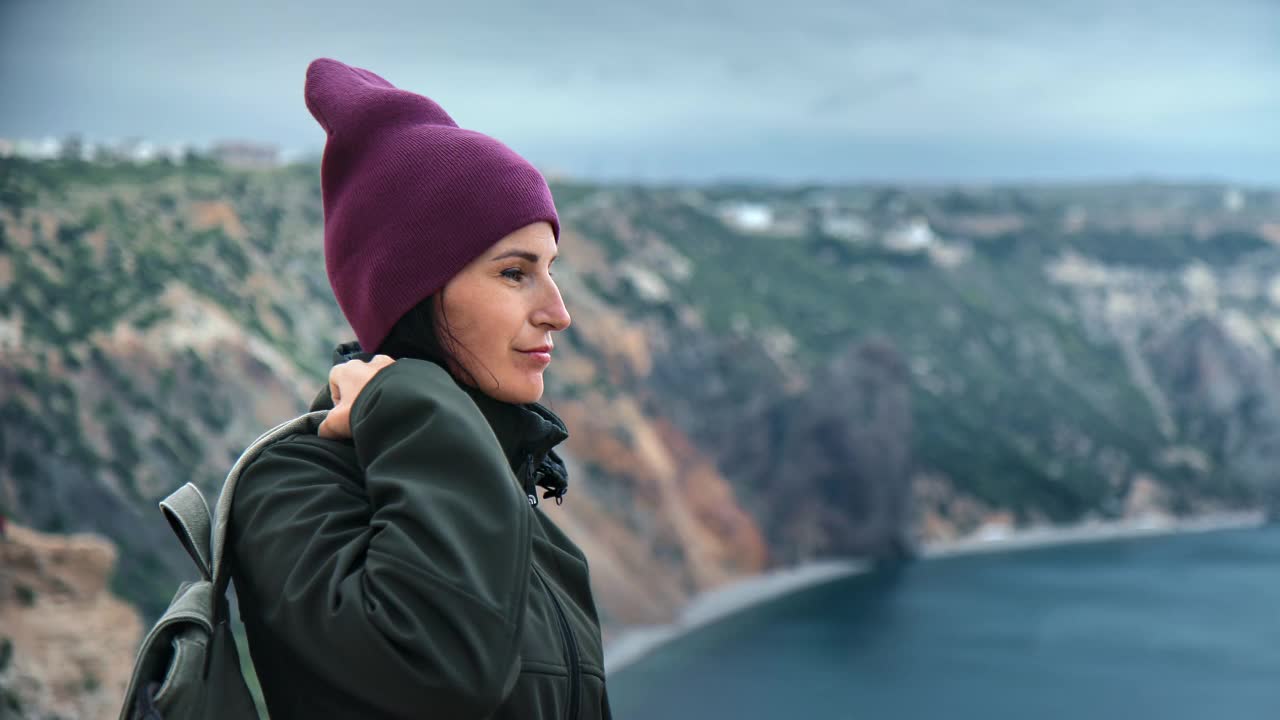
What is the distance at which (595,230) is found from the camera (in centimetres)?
4753

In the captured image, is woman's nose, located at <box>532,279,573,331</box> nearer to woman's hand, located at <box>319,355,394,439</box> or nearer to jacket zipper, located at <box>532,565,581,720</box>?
woman's hand, located at <box>319,355,394,439</box>

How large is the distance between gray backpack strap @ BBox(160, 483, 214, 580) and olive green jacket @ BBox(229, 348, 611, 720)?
0.03m

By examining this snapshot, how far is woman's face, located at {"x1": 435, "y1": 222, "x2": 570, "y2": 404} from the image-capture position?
1709mm

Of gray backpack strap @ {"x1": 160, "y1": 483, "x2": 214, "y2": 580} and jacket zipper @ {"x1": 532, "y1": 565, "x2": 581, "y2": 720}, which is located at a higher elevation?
gray backpack strap @ {"x1": 160, "y1": 483, "x2": 214, "y2": 580}

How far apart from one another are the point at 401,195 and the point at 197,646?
2.05 ft

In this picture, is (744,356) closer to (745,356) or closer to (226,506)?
(745,356)

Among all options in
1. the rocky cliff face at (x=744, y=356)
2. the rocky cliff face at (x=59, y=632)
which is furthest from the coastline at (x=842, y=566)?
the rocky cliff face at (x=59, y=632)

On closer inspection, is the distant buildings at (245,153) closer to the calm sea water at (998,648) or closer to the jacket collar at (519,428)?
the calm sea water at (998,648)

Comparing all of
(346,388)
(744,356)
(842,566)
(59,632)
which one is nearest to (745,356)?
(744,356)

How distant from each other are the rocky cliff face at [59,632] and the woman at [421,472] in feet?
49.6

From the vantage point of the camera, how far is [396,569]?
1.41m

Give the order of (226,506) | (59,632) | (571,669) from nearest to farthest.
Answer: (226,506), (571,669), (59,632)

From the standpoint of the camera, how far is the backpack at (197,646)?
56.8 inches

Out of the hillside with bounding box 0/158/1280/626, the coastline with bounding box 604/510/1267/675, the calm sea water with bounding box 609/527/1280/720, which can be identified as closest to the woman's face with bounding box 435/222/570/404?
the hillside with bounding box 0/158/1280/626
